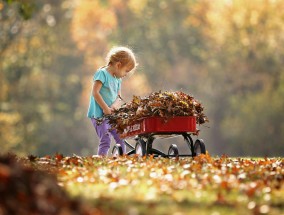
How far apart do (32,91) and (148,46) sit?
1089cm

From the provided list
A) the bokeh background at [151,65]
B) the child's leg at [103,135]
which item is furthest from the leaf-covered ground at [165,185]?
the bokeh background at [151,65]

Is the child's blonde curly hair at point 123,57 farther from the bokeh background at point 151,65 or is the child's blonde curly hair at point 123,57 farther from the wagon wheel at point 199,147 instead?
the bokeh background at point 151,65

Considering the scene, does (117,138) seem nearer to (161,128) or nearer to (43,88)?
(161,128)

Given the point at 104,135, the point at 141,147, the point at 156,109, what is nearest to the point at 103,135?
the point at 104,135

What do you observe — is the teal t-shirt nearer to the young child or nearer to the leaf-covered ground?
the young child

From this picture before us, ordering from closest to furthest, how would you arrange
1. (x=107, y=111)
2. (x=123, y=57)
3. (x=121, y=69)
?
(x=107, y=111) → (x=123, y=57) → (x=121, y=69)

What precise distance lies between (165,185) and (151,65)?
164ft

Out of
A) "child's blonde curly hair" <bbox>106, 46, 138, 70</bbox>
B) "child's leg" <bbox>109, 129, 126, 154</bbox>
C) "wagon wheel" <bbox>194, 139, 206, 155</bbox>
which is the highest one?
"child's blonde curly hair" <bbox>106, 46, 138, 70</bbox>

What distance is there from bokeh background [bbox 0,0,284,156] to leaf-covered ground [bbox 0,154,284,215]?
33.6 meters

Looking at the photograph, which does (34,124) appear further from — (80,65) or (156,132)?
(156,132)

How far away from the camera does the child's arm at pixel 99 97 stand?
45.2ft

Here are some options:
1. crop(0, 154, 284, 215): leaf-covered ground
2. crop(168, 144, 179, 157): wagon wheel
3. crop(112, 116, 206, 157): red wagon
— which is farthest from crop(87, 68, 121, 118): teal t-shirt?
crop(0, 154, 284, 215): leaf-covered ground

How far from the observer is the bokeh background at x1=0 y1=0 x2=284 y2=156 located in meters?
48.8

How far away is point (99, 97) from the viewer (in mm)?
13945
